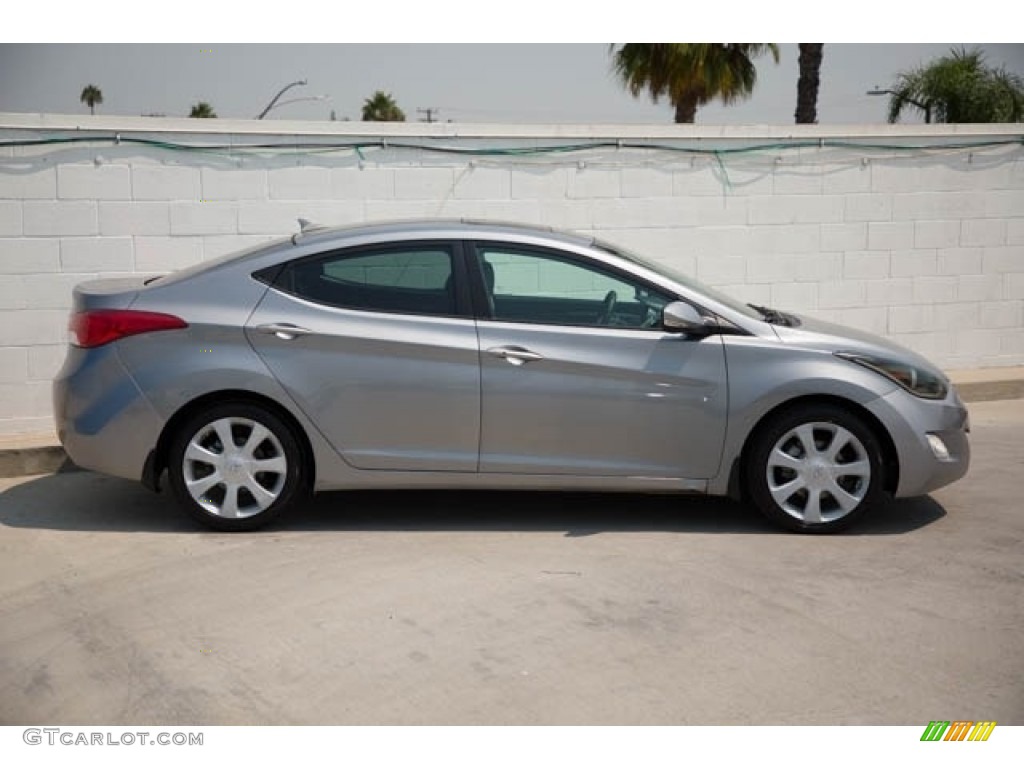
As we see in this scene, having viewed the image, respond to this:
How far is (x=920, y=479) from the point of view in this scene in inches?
246

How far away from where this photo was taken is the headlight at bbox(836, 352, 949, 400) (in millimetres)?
6246

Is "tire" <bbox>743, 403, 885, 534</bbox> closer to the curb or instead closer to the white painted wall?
the white painted wall

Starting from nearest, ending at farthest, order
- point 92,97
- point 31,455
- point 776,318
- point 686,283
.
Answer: point 686,283 → point 776,318 → point 31,455 → point 92,97

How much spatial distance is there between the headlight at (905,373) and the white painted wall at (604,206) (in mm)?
3437

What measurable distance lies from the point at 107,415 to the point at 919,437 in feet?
12.5

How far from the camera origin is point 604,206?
9391 millimetres

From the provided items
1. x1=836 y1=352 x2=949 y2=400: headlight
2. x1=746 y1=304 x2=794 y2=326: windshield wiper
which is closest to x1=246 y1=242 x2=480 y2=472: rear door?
x1=746 y1=304 x2=794 y2=326: windshield wiper

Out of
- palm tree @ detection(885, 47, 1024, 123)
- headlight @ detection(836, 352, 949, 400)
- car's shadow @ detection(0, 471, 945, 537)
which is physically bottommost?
car's shadow @ detection(0, 471, 945, 537)

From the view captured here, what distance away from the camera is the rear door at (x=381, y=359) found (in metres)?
6.16

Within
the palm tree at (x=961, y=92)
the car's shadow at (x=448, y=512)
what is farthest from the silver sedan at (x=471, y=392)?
the palm tree at (x=961, y=92)

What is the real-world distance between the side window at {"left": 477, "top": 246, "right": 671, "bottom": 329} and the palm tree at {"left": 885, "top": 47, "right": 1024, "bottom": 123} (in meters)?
16.2

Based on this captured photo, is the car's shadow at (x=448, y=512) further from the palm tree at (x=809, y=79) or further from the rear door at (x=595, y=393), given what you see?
the palm tree at (x=809, y=79)

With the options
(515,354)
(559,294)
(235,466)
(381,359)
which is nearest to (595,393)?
(515,354)
